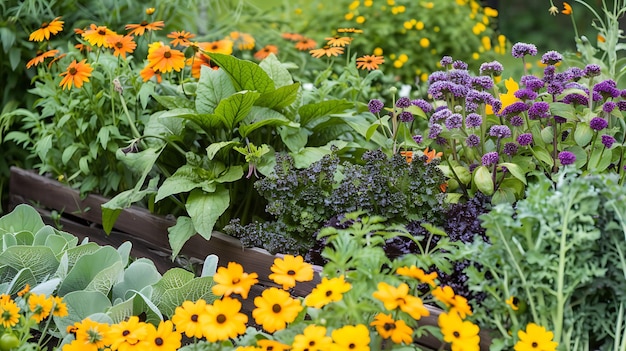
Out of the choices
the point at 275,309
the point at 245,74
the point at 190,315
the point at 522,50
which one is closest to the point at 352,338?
the point at 275,309

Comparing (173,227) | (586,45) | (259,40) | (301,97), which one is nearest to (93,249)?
(173,227)

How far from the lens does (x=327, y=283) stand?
4.38 ft

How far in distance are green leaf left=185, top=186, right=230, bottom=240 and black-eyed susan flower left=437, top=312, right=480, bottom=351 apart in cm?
82

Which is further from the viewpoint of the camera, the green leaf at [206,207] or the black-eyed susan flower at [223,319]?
the green leaf at [206,207]

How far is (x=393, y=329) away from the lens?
1311 mm

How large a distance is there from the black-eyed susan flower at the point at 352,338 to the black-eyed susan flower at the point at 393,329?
0.15 feet

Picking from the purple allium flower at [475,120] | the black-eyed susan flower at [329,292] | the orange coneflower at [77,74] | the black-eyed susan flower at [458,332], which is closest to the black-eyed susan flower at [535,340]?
the black-eyed susan flower at [458,332]

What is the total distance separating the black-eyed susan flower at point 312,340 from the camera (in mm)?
1280

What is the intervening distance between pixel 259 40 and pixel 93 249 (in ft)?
6.20

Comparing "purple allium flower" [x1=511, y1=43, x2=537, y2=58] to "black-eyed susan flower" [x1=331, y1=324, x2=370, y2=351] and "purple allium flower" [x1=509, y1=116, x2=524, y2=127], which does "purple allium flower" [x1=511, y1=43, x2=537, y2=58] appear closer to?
"purple allium flower" [x1=509, y1=116, x2=524, y2=127]

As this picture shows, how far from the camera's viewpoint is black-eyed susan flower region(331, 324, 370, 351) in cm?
127

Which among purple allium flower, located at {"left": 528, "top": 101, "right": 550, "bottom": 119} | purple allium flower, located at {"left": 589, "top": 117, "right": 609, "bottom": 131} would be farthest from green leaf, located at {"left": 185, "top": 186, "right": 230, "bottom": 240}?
purple allium flower, located at {"left": 589, "top": 117, "right": 609, "bottom": 131}

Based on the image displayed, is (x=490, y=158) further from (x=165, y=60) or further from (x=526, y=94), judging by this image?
(x=165, y=60)

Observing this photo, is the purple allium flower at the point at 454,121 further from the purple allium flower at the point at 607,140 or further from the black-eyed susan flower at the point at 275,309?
the black-eyed susan flower at the point at 275,309
